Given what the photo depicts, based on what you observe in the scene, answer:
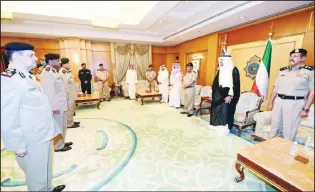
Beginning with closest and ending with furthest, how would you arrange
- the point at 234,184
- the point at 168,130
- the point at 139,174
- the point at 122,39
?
the point at 234,184, the point at 139,174, the point at 168,130, the point at 122,39

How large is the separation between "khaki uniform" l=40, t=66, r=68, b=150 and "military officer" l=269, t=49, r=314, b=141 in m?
3.48

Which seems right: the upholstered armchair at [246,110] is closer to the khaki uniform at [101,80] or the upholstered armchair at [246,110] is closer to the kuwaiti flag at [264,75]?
the kuwaiti flag at [264,75]

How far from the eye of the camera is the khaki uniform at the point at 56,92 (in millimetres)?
2199

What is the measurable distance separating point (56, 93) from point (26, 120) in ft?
3.84

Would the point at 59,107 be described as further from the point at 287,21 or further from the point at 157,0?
the point at 287,21

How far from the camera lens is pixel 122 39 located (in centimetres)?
645

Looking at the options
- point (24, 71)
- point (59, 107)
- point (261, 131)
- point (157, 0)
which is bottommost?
point (261, 131)

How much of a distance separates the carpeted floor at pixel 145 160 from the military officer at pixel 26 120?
0.14m

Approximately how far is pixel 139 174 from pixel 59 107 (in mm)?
1595

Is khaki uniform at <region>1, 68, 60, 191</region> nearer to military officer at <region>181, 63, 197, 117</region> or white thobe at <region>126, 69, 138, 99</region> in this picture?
military officer at <region>181, 63, 197, 117</region>

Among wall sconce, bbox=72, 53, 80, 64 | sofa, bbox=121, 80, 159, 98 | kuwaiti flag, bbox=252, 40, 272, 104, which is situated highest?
wall sconce, bbox=72, 53, 80, 64

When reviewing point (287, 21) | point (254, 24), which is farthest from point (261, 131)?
point (254, 24)

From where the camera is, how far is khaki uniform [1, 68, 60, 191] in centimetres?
114

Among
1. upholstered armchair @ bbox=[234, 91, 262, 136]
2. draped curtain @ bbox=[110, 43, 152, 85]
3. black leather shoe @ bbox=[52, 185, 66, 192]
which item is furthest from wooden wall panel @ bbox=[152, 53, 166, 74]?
black leather shoe @ bbox=[52, 185, 66, 192]
